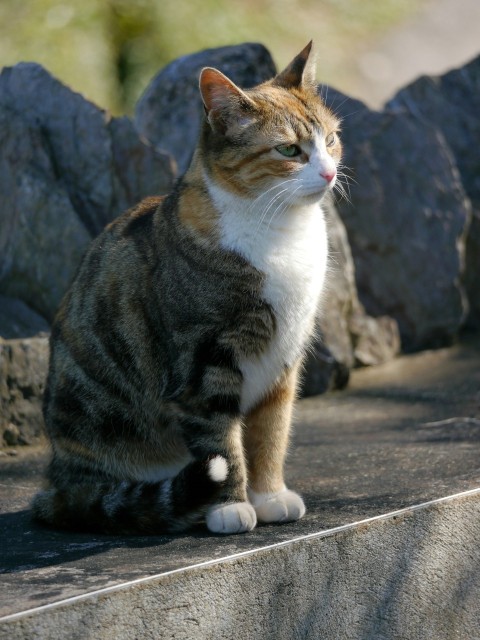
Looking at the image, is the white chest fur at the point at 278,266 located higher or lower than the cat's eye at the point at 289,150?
lower

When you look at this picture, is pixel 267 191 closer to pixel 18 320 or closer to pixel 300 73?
pixel 300 73

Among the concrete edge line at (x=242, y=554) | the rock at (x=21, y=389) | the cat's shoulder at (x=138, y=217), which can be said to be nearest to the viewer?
the concrete edge line at (x=242, y=554)

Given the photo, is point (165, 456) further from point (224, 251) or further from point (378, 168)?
point (378, 168)

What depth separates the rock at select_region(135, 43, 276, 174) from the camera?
16.6ft

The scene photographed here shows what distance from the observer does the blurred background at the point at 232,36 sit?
1006 cm

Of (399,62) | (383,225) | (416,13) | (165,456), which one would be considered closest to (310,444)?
(165,456)

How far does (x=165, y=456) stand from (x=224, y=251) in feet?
2.11

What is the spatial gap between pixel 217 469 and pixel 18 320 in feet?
6.77

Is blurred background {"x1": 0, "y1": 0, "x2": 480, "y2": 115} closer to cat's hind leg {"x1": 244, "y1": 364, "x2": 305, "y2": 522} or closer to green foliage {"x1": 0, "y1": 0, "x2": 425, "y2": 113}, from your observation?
green foliage {"x1": 0, "y1": 0, "x2": 425, "y2": 113}

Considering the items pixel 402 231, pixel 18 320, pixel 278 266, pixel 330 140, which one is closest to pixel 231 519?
pixel 278 266

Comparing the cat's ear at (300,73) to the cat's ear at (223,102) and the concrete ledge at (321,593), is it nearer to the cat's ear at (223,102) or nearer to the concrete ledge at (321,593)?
the cat's ear at (223,102)

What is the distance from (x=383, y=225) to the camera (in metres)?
5.79

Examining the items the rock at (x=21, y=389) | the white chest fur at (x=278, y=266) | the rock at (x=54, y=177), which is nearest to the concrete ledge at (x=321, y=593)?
the white chest fur at (x=278, y=266)

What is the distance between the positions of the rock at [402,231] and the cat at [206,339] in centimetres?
262
